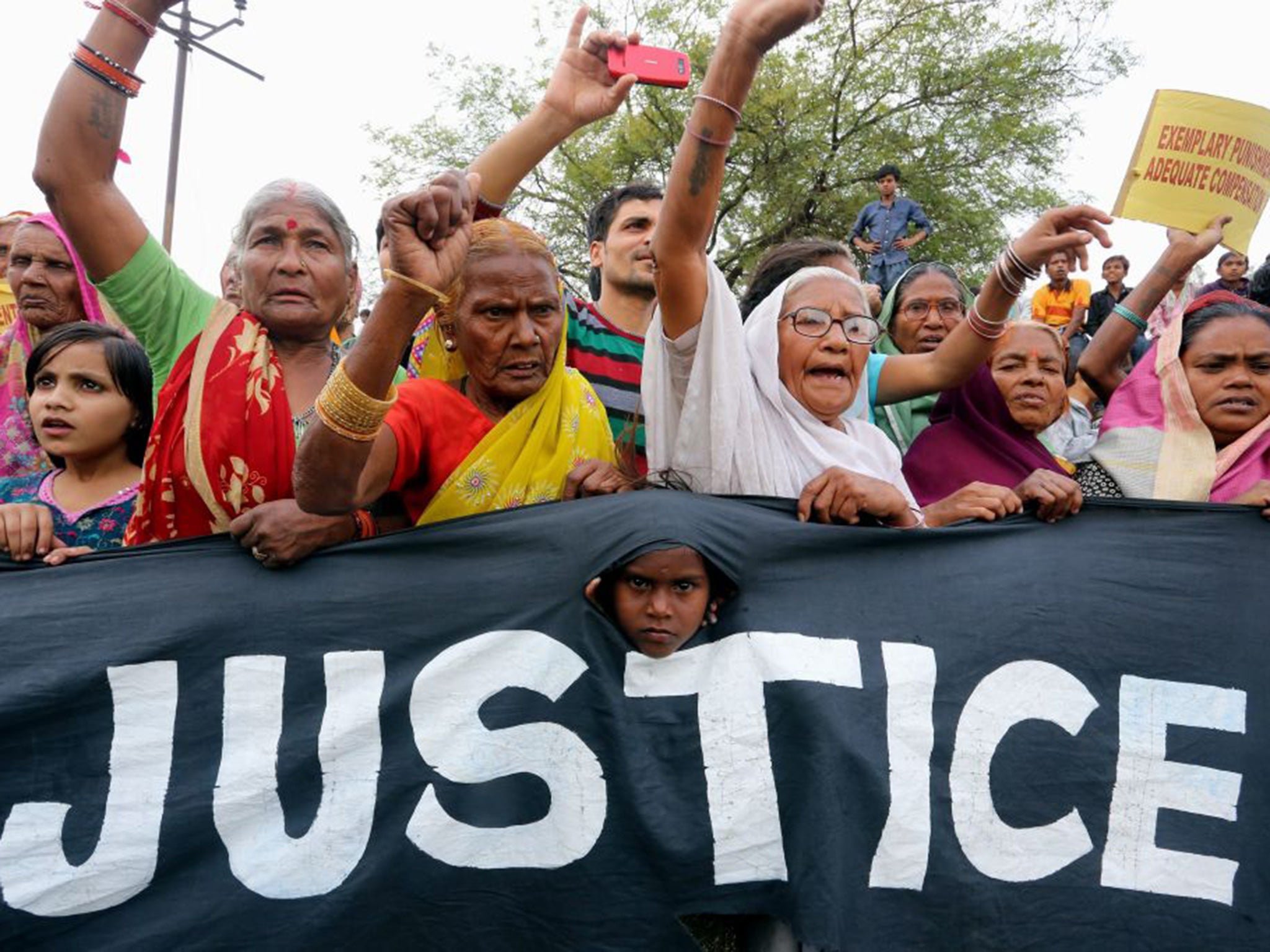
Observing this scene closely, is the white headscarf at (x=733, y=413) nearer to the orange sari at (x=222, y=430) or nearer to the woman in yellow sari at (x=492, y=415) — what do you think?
the woman in yellow sari at (x=492, y=415)

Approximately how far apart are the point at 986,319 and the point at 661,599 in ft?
4.46

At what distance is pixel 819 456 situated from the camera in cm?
266

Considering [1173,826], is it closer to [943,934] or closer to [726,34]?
[943,934]

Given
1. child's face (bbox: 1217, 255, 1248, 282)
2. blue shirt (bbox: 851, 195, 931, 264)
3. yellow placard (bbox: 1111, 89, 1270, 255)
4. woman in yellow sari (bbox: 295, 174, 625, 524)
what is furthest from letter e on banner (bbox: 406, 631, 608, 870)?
blue shirt (bbox: 851, 195, 931, 264)

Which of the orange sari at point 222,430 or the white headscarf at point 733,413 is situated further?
the white headscarf at point 733,413

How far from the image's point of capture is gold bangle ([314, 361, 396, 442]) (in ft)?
6.94

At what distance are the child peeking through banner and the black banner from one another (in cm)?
A: 4

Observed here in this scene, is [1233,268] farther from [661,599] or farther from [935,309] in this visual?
[661,599]

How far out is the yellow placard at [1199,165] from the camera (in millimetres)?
Result: 3488

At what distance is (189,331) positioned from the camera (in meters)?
2.63

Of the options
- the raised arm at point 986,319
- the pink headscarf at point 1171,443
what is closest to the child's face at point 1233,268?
the pink headscarf at point 1171,443

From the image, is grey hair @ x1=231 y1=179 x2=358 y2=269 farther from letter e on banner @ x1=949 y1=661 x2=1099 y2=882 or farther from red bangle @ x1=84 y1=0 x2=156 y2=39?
letter e on banner @ x1=949 y1=661 x2=1099 y2=882

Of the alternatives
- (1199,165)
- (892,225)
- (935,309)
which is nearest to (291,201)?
(935,309)

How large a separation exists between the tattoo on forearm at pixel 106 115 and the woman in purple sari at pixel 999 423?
7.06 feet
